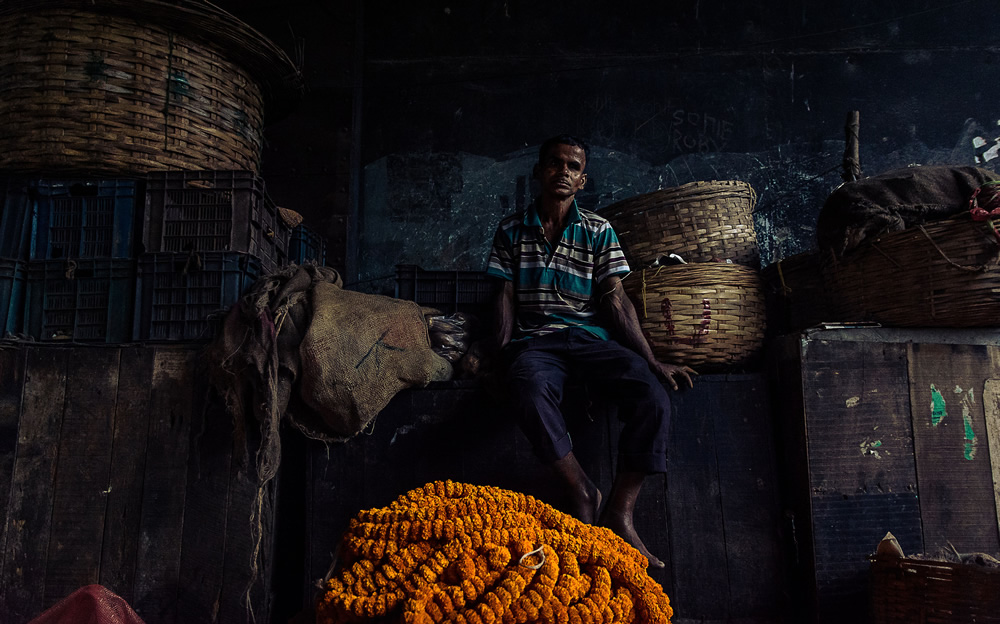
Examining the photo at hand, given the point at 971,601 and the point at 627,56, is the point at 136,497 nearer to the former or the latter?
the point at 971,601

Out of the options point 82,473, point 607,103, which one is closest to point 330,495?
point 82,473

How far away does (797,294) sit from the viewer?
139 inches

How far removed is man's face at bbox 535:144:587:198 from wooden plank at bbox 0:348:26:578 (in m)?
2.44

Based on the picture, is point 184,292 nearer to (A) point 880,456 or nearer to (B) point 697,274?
(B) point 697,274

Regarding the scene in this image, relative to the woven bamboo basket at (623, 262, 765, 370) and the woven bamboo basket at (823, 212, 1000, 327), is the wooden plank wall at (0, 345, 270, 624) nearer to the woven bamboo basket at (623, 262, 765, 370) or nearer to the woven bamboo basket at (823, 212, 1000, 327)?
the woven bamboo basket at (623, 262, 765, 370)

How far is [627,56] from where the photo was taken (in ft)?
16.5

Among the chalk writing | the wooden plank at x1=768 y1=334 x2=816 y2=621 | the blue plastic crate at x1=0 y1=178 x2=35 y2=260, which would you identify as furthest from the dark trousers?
the chalk writing

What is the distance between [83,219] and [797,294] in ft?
11.4

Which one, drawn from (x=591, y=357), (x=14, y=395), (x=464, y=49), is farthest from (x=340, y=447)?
(x=464, y=49)

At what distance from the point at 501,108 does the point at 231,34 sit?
2072 mm

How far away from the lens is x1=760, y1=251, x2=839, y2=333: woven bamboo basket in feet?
11.2

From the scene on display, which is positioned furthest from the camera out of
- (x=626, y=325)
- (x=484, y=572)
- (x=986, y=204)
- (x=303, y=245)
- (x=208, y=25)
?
(x=303, y=245)

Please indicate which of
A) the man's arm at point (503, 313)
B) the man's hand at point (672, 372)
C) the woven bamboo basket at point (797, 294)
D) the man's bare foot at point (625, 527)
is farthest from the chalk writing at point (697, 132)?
the man's bare foot at point (625, 527)

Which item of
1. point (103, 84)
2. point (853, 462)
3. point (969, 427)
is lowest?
point (853, 462)
